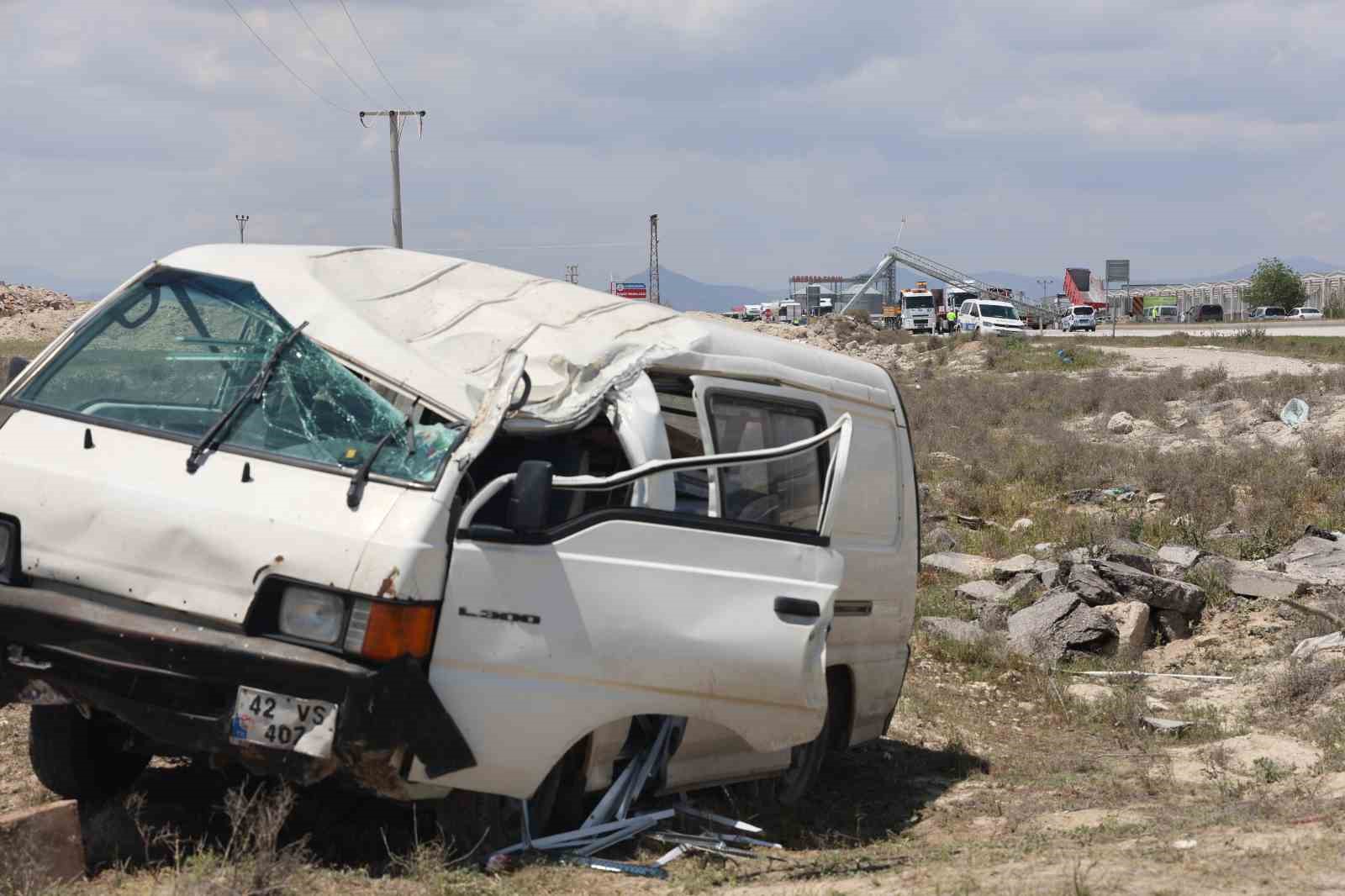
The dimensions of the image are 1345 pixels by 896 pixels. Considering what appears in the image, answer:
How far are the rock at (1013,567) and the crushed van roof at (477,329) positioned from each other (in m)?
6.91

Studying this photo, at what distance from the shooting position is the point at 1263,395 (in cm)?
2470

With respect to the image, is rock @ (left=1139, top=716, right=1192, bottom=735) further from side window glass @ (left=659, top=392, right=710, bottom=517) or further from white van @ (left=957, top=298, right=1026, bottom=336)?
white van @ (left=957, top=298, right=1026, bottom=336)

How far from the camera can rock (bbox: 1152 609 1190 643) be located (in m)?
11.3

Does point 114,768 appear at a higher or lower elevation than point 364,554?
lower

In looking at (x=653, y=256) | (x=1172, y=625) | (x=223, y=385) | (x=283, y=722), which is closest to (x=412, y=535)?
(x=283, y=722)

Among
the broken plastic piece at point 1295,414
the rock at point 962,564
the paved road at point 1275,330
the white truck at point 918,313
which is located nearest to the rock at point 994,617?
the rock at point 962,564

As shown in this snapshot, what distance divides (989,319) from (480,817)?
167ft

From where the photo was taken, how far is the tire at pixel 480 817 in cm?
512

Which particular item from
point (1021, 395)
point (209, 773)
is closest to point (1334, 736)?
point (209, 773)

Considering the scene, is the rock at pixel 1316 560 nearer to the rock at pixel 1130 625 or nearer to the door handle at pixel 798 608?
the rock at pixel 1130 625

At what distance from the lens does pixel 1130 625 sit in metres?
11.1

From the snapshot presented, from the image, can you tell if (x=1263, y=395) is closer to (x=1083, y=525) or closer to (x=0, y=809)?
(x=1083, y=525)

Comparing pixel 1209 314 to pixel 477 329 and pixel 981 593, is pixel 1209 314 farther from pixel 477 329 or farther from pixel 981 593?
pixel 477 329

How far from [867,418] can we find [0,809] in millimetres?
3958
